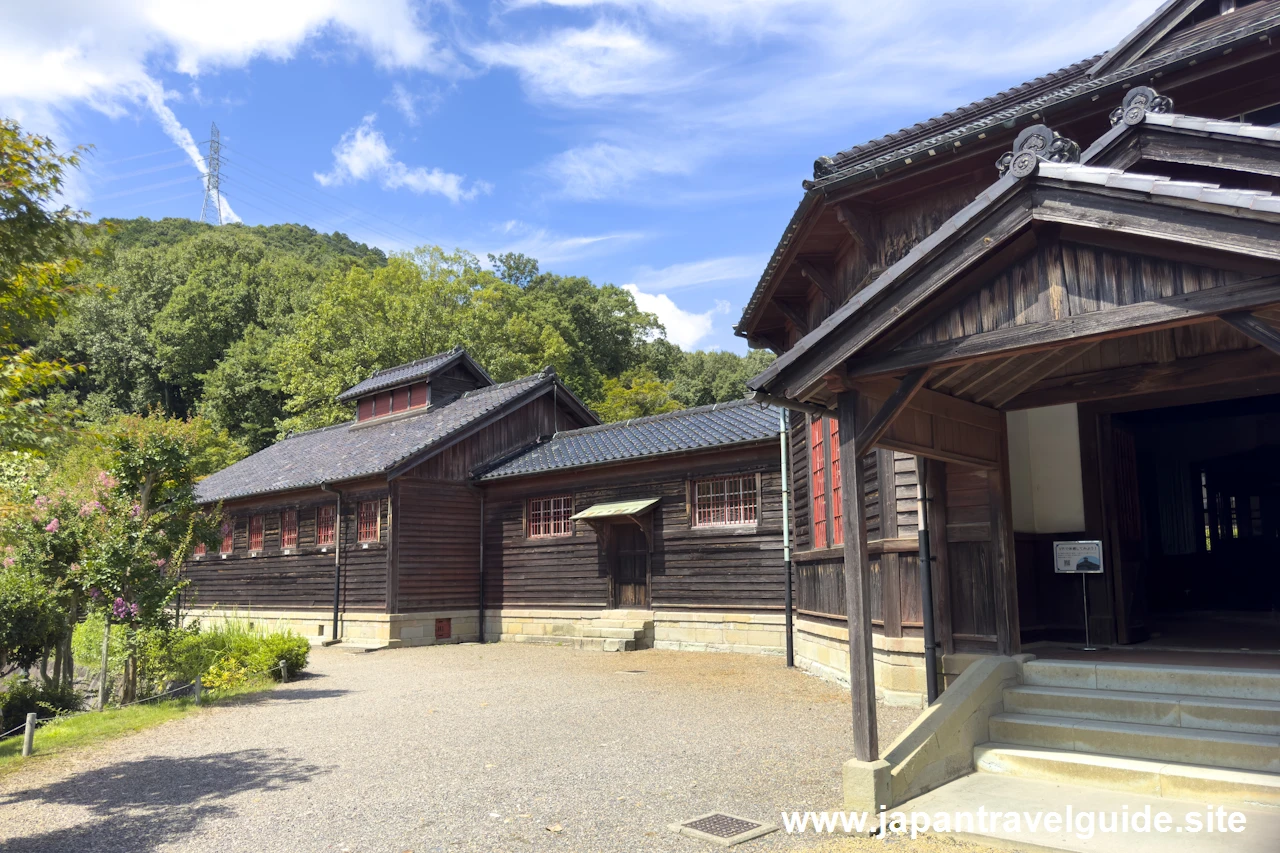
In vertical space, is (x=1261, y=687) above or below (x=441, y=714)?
above

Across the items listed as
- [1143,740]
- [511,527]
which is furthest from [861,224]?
Answer: [511,527]

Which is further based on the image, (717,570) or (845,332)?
(717,570)

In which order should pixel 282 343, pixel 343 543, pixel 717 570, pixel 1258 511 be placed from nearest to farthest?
pixel 1258 511, pixel 717 570, pixel 343 543, pixel 282 343

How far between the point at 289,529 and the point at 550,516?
27.1ft

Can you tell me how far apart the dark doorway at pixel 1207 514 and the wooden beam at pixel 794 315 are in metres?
4.52

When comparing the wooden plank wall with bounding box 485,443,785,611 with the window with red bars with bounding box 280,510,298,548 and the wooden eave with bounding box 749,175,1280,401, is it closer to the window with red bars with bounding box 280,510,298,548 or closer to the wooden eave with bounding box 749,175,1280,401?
the window with red bars with bounding box 280,510,298,548

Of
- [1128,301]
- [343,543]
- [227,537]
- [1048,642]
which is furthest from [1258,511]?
[227,537]

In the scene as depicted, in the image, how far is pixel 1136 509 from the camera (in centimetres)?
974

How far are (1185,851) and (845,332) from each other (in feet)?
11.1

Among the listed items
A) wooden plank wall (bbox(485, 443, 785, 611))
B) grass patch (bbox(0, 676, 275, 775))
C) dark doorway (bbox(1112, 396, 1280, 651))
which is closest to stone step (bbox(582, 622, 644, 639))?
wooden plank wall (bbox(485, 443, 785, 611))

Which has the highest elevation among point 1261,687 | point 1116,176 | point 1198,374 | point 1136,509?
point 1116,176

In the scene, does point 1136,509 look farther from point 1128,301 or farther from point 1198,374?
point 1128,301

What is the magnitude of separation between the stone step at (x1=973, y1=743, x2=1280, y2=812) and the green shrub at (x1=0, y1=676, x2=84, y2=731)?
11.4 m

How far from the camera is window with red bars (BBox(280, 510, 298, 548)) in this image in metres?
23.3
